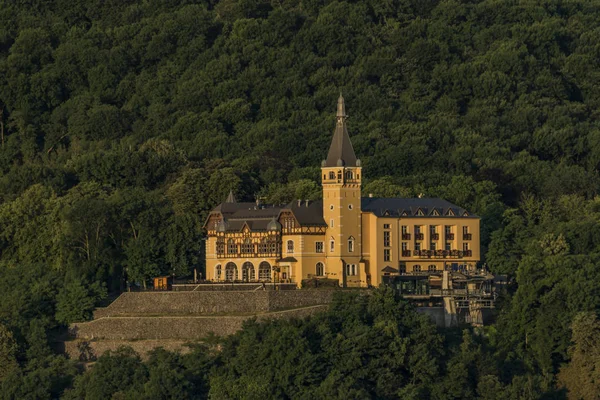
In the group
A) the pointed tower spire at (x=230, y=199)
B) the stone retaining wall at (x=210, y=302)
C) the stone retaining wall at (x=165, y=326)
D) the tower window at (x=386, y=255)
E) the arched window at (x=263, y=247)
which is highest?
the pointed tower spire at (x=230, y=199)

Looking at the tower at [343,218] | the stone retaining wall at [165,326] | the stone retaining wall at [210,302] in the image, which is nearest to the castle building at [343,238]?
the tower at [343,218]

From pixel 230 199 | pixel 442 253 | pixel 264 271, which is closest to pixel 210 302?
pixel 264 271

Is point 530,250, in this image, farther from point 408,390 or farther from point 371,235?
point 408,390

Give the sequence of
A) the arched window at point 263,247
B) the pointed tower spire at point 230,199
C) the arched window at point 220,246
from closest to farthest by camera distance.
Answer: the arched window at point 263,247 < the arched window at point 220,246 < the pointed tower spire at point 230,199

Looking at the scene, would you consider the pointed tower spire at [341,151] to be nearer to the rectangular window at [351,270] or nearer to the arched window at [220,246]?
the rectangular window at [351,270]

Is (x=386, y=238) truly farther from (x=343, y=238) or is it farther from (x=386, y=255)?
(x=343, y=238)

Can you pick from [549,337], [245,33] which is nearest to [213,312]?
[549,337]

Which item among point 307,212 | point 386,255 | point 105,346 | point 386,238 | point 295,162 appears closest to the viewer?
point 105,346

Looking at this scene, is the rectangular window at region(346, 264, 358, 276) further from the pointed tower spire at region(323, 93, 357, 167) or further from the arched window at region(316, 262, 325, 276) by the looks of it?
the pointed tower spire at region(323, 93, 357, 167)
